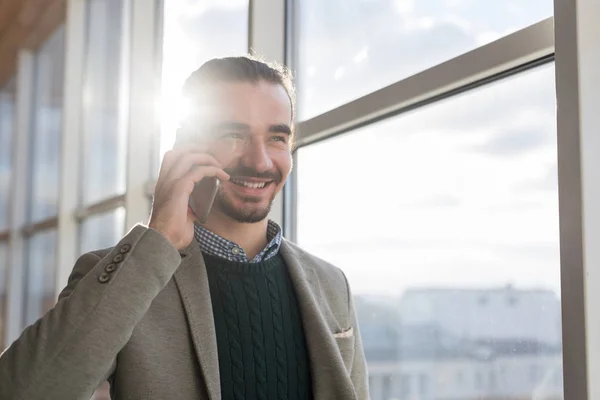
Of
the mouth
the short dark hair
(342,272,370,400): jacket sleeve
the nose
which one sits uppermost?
the short dark hair

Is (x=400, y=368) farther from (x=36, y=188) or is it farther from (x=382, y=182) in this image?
(x=36, y=188)

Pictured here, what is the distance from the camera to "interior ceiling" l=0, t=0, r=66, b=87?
18.5 feet

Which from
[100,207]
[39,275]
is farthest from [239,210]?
[39,275]

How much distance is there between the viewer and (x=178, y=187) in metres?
1.33

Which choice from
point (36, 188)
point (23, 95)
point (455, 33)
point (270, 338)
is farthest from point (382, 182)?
point (23, 95)

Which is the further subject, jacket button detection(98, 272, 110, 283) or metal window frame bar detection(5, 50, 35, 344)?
metal window frame bar detection(5, 50, 35, 344)

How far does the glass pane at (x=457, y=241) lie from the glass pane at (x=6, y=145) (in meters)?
5.62

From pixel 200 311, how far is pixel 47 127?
532cm

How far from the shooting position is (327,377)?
136 cm

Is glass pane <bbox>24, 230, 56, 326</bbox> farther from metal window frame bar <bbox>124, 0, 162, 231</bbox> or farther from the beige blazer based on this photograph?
the beige blazer

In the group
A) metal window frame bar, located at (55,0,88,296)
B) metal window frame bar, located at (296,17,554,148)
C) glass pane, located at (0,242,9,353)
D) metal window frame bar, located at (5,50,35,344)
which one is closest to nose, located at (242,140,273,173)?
metal window frame bar, located at (296,17,554,148)

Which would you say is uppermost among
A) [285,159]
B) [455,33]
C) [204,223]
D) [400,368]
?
[455,33]

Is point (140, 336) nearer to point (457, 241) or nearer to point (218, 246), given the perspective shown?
point (218, 246)

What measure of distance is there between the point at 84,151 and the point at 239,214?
11.7 ft
